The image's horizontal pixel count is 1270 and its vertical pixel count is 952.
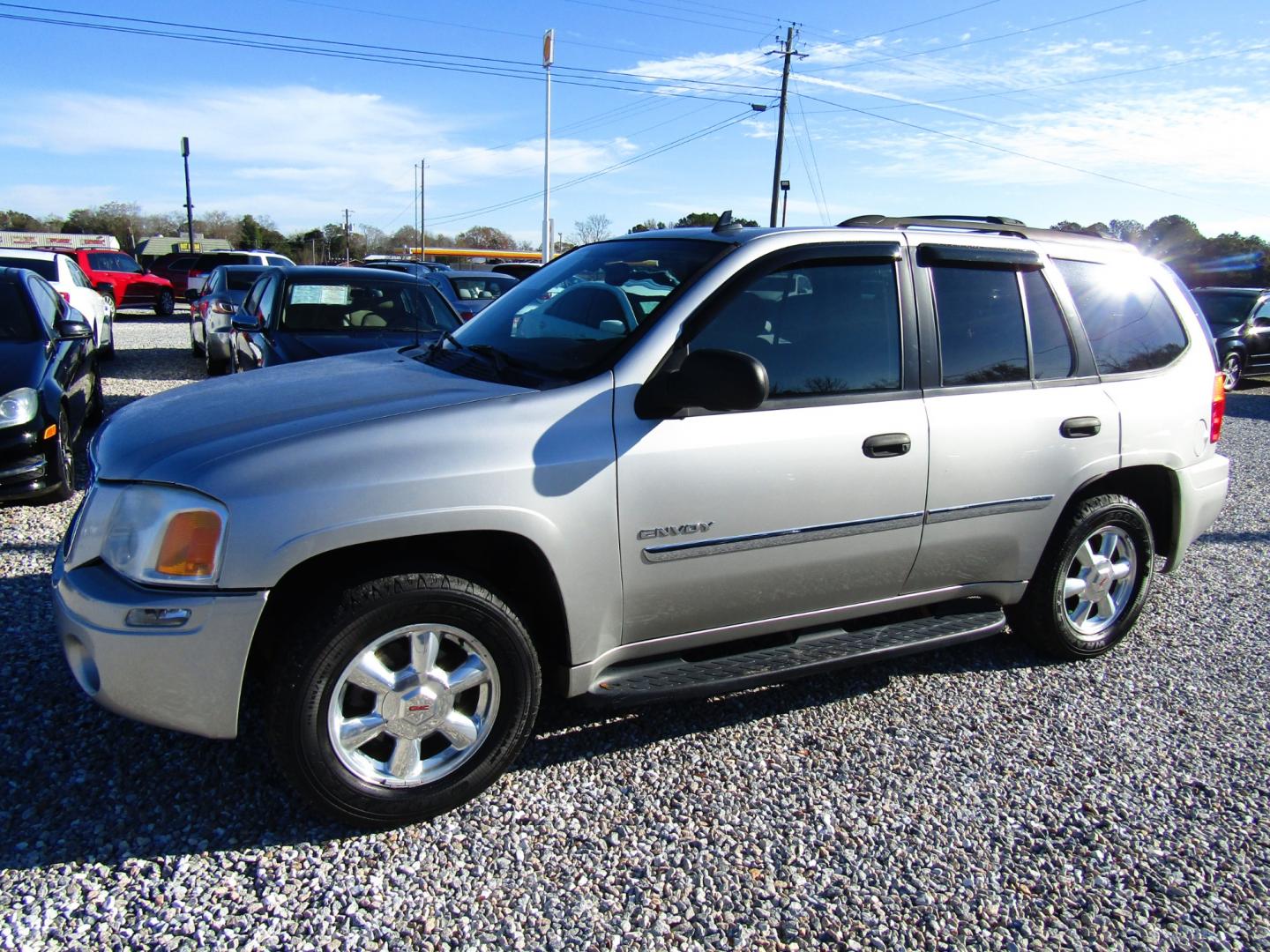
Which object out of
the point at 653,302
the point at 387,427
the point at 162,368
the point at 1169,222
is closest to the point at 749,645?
the point at 653,302

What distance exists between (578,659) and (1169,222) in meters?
49.9

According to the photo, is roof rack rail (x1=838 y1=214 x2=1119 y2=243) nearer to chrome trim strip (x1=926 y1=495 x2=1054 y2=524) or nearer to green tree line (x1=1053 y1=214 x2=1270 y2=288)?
chrome trim strip (x1=926 y1=495 x2=1054 y2=524)

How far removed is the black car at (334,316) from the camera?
711cm

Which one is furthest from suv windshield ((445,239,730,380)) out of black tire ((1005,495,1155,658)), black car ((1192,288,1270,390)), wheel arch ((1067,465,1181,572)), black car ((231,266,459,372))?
black car ((1192,288,1270,390))

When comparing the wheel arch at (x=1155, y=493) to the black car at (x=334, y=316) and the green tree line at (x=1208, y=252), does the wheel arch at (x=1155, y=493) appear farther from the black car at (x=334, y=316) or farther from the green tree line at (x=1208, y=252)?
the green tree line at (x=1208, y=252)

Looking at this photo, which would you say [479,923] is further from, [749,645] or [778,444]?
[778,444]

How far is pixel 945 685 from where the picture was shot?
3914 millimetres

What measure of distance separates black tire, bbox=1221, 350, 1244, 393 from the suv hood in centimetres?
1625

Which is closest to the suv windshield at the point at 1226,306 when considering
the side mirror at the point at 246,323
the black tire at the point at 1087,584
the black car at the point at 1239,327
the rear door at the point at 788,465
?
the black car at the point at 1239,327

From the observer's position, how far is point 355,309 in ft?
25.3

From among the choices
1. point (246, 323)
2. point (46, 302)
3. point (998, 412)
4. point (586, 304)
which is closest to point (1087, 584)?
point (998, 412)

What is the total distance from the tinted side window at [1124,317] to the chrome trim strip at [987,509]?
720mm

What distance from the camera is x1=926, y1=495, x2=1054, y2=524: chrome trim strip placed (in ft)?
11.5

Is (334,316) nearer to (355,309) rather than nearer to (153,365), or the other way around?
(355,309)
